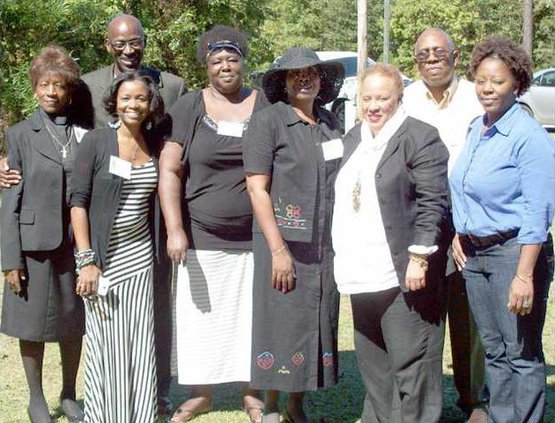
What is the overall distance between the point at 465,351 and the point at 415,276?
1.17 meters

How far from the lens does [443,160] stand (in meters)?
4.31

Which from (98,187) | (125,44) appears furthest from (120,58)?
(98,187)

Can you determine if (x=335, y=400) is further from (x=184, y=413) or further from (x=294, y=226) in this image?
(x=294, y=226)

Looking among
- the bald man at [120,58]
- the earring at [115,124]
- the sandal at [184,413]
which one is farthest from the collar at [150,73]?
the sandal at [184,413]

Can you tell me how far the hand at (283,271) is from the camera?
4.64 meters

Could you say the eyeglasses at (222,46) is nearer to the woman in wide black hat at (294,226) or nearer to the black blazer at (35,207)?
the woman in wide black hat at (294,226)

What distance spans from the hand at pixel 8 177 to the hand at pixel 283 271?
1.38 m

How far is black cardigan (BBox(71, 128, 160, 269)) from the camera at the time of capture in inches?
182

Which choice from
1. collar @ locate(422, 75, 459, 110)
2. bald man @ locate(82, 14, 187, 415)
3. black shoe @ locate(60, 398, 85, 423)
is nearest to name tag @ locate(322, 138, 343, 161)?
collar @ locate(422, 75, 459, 110)

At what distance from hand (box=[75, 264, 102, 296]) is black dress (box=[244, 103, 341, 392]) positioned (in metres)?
0.82

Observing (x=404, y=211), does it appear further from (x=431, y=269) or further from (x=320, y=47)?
(x=320, y=47)

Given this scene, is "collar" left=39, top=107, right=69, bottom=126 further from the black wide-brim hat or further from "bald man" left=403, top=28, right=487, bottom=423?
"bald man" left=403, top=28, right=487, bottom=423

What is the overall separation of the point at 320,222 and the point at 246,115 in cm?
76

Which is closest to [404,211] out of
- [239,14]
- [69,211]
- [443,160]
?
[443,160]
